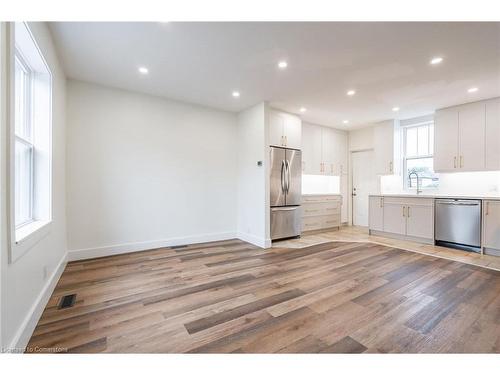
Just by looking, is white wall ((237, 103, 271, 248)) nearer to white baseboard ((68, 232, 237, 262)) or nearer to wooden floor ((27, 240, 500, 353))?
white baseboard ((68, 232, 237, 262))

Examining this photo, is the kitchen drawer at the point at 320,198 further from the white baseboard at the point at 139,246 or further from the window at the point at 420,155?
the white baseboard at the point at 139,246

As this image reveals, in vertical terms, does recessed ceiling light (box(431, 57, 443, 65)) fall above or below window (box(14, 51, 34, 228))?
above

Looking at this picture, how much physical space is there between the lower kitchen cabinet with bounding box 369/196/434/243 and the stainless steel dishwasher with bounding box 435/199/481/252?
0.13 m

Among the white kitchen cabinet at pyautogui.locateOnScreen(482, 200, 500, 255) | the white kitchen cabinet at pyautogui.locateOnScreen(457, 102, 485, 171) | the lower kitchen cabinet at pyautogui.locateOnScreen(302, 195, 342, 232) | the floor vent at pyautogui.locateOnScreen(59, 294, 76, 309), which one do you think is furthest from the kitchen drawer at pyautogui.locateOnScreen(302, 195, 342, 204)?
the floor vent at pyautogui.locateOnScreen(59, 294, 76, 309)

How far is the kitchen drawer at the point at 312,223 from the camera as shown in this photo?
535 cm

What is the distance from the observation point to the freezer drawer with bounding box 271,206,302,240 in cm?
452

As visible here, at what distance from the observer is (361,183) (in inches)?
251

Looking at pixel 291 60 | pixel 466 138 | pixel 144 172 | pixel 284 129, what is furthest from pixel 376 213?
pixel 144 172

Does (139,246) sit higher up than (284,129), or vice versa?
(284,129)

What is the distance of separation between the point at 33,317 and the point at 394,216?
5838 millimetres

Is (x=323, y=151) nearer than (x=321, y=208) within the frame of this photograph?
No

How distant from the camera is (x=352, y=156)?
6.58 m

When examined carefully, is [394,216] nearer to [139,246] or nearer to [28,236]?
[139,246]

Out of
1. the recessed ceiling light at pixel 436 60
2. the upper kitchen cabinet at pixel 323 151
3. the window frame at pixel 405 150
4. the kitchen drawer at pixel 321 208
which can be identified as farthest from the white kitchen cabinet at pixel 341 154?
the recessed ceiling light at pixel 436 60
